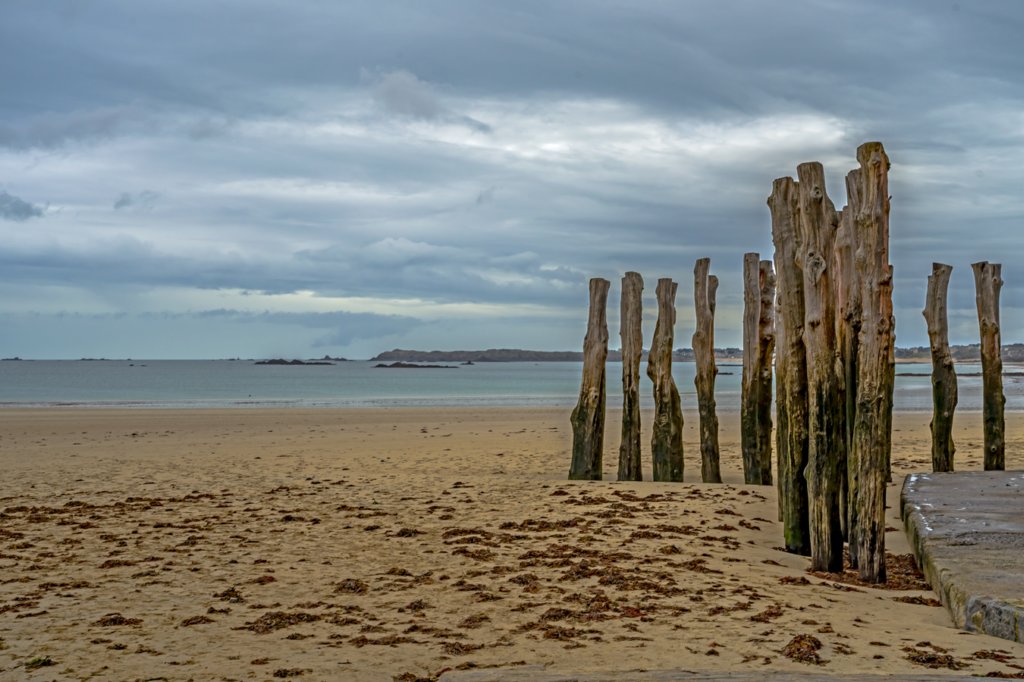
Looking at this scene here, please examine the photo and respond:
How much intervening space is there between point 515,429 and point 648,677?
19.3 meters

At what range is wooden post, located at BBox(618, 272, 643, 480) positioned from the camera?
12242 millimetres

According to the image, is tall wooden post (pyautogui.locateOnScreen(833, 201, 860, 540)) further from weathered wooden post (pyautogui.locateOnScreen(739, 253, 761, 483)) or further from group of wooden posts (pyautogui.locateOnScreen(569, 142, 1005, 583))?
weathered wooden post (pyautogui.locateOnScreen(739, 253, 761, 483))

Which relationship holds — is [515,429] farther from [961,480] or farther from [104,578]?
[104,578]

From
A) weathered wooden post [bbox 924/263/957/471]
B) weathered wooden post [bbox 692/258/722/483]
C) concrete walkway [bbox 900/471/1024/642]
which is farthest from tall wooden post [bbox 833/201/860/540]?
weathered wooden post [bbox 924/263/957/471]

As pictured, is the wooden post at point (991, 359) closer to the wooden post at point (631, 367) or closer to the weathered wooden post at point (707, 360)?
the weathered wooden post at point (707, 360)

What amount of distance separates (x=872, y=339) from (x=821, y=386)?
69 centimetres

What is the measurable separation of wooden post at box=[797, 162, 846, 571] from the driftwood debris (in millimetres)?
3986

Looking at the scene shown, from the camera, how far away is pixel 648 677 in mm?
3611

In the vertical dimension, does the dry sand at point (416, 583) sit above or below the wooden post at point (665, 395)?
below

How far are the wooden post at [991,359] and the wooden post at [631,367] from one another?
464cm

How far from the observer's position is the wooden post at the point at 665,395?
1229cm

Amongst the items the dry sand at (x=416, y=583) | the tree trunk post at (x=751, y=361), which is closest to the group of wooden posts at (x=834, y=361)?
the dry sand at (x=416, y=583)

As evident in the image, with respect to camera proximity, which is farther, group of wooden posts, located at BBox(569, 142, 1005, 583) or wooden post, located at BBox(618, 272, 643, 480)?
wooden post, located at BBox(618, 272, 643, 480)

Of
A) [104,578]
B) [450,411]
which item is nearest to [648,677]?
[104,578]
